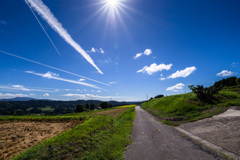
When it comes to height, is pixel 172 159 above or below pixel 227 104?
below

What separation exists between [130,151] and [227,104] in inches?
674

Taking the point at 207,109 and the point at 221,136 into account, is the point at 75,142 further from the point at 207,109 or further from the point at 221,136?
the point at 207,109

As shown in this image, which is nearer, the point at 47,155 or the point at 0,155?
the point at 47,155

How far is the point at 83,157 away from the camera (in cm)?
578

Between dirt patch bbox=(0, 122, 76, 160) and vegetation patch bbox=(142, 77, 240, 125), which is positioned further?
vegetation patch bbox=(142, 77, 240, 125)

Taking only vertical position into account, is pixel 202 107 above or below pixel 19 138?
above

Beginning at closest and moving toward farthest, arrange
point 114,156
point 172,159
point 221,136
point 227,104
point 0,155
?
point 172,159 → point 114,156 → point 0,155 → point 221,136 → point 227,104

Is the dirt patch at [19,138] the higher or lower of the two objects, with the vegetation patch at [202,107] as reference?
lower

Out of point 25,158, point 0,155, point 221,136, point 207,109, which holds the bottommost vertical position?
point 0,155

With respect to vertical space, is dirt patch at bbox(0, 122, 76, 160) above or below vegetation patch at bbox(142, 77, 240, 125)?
below

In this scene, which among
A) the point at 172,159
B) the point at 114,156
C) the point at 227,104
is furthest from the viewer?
the point at 227,104

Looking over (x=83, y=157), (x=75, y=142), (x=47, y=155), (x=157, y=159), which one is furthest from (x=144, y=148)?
(x=47, y=155)

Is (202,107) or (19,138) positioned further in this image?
(202,107)

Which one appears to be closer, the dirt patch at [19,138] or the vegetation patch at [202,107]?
the dirt patch at [19,138]
